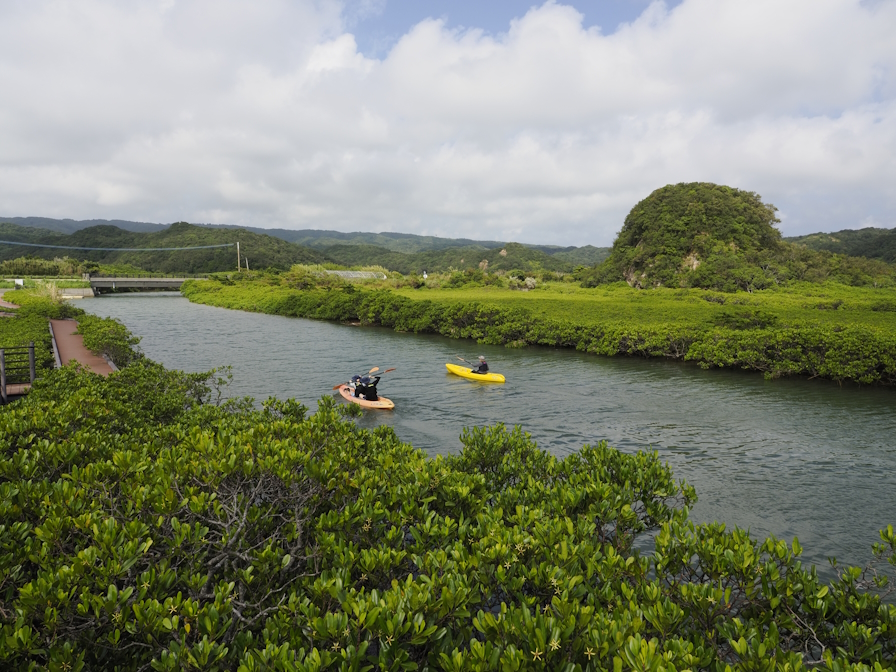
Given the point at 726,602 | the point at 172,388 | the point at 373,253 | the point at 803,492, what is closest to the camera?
the point at 726,602

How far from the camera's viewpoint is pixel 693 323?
84.2 ft

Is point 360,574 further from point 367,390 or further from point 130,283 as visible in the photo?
point 130,283

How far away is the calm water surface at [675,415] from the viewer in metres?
9.61

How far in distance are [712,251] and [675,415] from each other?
39.4 meters

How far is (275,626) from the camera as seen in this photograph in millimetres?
3154

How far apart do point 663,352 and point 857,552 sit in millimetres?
Result: 16871

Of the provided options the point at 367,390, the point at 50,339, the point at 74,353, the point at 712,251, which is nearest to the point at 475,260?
the point at 712,251

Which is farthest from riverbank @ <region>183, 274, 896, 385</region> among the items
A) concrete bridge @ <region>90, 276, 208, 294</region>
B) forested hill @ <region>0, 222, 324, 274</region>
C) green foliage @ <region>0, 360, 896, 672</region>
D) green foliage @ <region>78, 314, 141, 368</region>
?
forested hill @ <region>0, 222, 324, 274</region>

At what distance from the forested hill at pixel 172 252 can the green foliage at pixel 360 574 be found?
344 feet

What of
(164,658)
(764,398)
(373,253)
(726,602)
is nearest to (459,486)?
(726,602)

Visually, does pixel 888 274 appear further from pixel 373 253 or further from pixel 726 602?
pixel 373 253

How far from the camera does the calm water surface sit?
9.61m

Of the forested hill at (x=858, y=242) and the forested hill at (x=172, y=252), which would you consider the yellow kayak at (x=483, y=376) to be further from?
the forested hill at (x=172, y=252)

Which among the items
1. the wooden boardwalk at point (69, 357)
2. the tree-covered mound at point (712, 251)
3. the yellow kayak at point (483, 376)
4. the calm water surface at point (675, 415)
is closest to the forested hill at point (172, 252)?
the tree-covered mound at point (712, 251)
